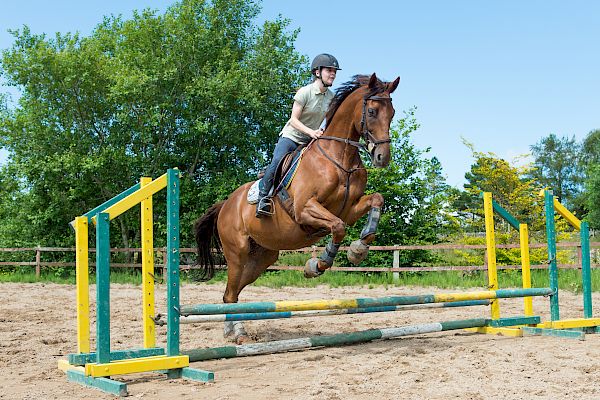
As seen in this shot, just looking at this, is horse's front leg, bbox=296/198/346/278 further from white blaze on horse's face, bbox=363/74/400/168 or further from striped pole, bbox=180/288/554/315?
white blaze on horse's face, bbox=363/74/400/168

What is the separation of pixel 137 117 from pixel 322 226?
53.7 ft

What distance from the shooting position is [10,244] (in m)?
Result: 20.1

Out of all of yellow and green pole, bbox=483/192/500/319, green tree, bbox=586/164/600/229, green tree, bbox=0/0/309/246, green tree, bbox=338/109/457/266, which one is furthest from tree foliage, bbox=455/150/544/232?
green tree, bbox=586/164/600/229

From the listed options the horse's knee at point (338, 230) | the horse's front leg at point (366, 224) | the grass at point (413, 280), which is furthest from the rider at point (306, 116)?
the grass at point (413, 280)

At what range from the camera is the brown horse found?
16.0 feet

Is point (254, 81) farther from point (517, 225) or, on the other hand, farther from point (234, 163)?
point (517, 225)

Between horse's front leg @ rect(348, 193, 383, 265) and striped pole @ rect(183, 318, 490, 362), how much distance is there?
76cm

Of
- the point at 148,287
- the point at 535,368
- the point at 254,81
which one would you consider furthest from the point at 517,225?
the point at 254,81

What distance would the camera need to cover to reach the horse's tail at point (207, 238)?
7.00 m

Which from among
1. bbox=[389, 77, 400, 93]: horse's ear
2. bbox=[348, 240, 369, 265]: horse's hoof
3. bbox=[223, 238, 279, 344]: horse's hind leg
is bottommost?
bbox=[223, 238, 279, 344]: horse's hind leg

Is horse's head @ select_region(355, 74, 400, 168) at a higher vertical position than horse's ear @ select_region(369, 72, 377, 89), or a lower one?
lower

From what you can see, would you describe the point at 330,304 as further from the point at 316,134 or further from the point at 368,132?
the point at 316,134

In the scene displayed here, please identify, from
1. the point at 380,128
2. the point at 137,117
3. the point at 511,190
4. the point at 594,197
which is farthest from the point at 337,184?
the point at 594,197

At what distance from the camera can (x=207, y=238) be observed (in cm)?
715
